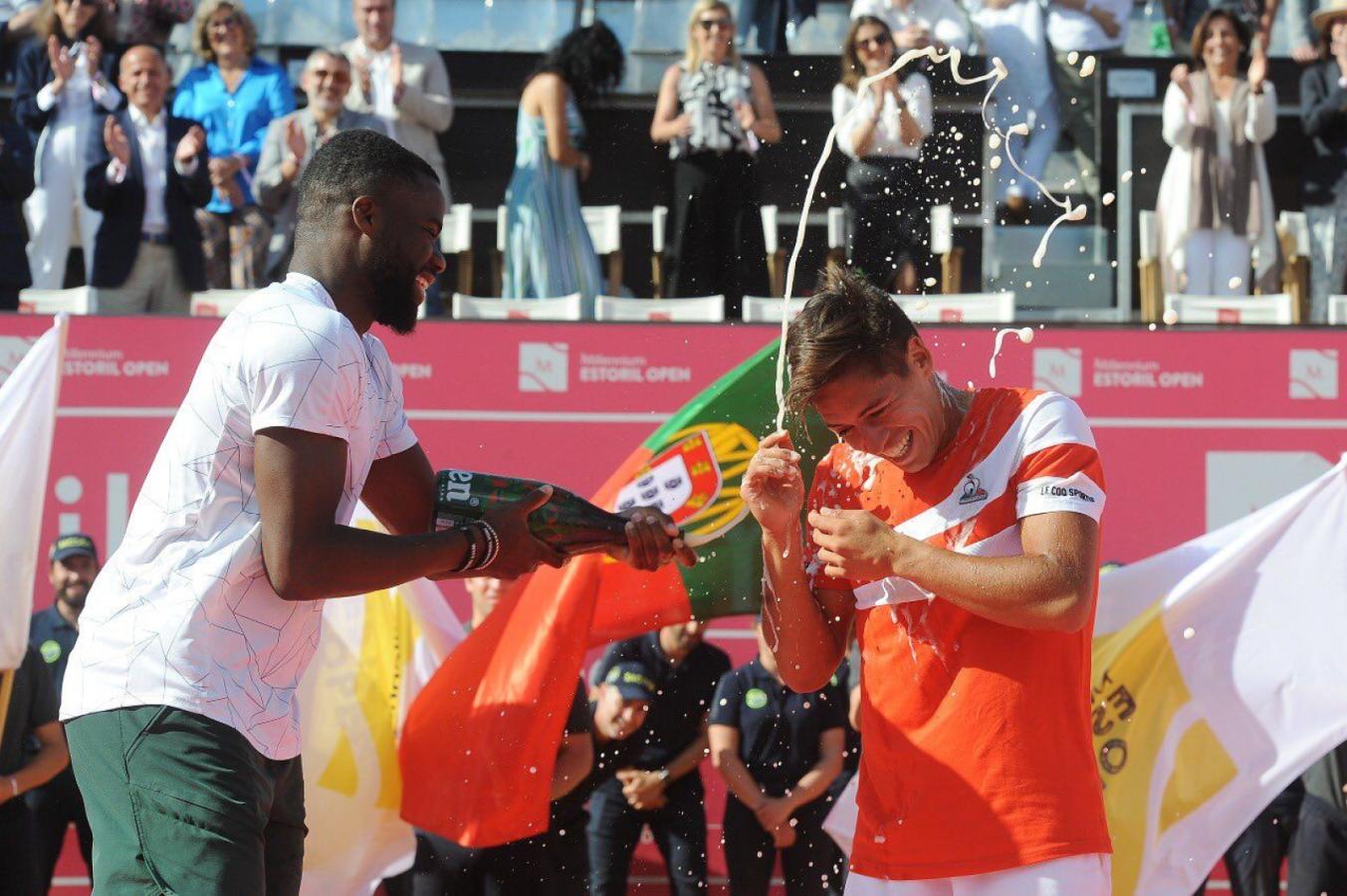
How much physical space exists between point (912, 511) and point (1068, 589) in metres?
0.39

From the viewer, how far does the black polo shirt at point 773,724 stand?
712 centimetres

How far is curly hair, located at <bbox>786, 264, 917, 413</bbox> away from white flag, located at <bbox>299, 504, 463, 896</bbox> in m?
2.87

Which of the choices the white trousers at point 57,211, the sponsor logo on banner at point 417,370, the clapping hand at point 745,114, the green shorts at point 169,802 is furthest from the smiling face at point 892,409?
the white trousers at point 57,211

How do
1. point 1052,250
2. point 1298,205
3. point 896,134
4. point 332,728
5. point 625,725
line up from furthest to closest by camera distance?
1. point 1052,250
2. point 1298,205
3. point 896,134
4. point 625,725
5. point 332,728

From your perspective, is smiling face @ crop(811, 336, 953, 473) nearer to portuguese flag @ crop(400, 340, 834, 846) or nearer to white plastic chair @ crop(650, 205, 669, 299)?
portuguese flag @ crop(400, 340, 834, 846)

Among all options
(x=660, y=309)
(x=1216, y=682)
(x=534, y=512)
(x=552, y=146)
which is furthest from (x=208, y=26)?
(x=534, y=512)

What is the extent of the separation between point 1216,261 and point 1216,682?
4.12 meters

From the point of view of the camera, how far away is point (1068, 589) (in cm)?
297

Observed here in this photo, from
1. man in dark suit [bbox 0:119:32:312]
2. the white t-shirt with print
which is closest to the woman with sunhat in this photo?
man in dark suit [bbox 0:119:32:312]

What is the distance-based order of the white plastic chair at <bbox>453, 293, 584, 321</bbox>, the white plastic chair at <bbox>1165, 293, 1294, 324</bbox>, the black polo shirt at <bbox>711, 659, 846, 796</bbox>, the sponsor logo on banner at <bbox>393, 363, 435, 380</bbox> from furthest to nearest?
the white plastic chair at <bbox>1165, 293, 1294, 324</bbox>
the white plastic chair at <bbox>453, 293, 584, 321</bbox>
the sponsor logo on banner at <bbox>393, 363, 435, 380</bbox>
the black polo shirt at <bbox>711, 659, 846, 796</bbox>

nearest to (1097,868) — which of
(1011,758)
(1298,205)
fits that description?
(1011,758)

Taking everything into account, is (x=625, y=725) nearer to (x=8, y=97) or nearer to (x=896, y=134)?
(x=896, y=134)

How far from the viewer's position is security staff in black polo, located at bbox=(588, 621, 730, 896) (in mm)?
7102

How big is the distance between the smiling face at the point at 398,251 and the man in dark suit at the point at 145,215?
5.95 meters
